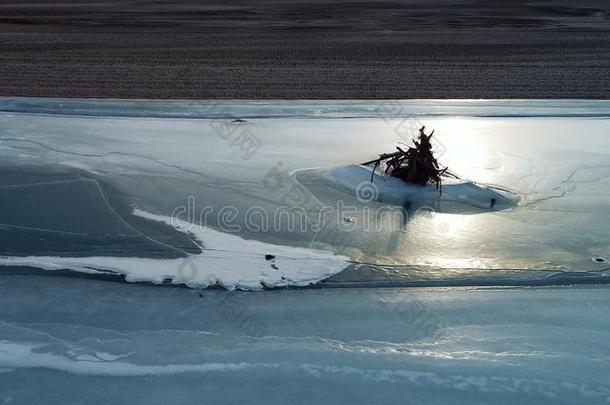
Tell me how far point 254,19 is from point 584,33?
680cm

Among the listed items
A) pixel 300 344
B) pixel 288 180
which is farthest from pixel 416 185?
pixel 300 344

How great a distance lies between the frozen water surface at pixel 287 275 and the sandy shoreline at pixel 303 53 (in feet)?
10.0

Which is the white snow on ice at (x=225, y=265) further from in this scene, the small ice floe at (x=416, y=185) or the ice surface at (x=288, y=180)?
the small ice floe at (x=416, y=185)

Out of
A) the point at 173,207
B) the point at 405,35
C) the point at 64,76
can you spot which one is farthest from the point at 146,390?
the point at 405,35

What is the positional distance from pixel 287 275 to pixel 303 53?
26.1 ft

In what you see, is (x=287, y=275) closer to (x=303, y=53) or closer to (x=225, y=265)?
(x=225, y=265)

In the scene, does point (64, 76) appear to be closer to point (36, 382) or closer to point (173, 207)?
point (173, 207)

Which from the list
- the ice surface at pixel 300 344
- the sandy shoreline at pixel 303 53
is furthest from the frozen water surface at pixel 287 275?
the sandy shoreline at pixel 303 53

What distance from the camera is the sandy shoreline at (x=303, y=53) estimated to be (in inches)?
302

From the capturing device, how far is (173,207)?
3.47 metres

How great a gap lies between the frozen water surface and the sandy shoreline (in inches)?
120

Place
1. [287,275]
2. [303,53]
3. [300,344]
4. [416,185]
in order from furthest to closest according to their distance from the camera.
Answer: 1. [303,53]
2. [416,185]
3. [287,275]
4. [300,344]

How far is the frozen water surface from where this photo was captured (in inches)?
85.7

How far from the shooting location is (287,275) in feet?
9.26
